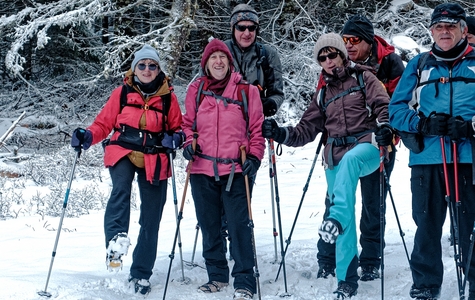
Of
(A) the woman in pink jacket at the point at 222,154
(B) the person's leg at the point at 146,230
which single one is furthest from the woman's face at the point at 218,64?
(B) the person's leg at the point at 146,230

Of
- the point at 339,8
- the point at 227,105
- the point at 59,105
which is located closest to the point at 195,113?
the point at 227,105

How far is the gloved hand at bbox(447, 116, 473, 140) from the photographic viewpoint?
3.88 meters

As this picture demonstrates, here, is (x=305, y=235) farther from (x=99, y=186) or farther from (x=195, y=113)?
(x=99, y=186)

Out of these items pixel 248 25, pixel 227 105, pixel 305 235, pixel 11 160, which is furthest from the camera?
pixel 11 160

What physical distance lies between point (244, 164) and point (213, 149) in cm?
34

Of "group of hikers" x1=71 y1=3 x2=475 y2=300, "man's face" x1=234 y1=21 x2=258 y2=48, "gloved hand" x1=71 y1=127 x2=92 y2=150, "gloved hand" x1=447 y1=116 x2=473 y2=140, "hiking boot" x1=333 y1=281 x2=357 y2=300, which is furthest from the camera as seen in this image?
A: "man's face" x1=234 y1=21 x2=258 y2=48

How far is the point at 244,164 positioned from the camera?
Result: 15.6 ft

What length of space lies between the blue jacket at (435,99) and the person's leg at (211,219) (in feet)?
5.83

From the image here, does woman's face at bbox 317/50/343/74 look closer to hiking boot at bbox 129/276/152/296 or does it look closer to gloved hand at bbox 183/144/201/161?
gloved hand at bbox 183/144/201/161

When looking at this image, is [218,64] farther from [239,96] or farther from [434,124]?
[434,124]

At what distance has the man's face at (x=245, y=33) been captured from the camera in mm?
5531

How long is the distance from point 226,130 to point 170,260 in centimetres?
136

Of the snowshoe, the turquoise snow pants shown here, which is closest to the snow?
the turquoise snow pants

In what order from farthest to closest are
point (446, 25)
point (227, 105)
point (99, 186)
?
point (99, 186), point (227, 105), point (446, 25)
